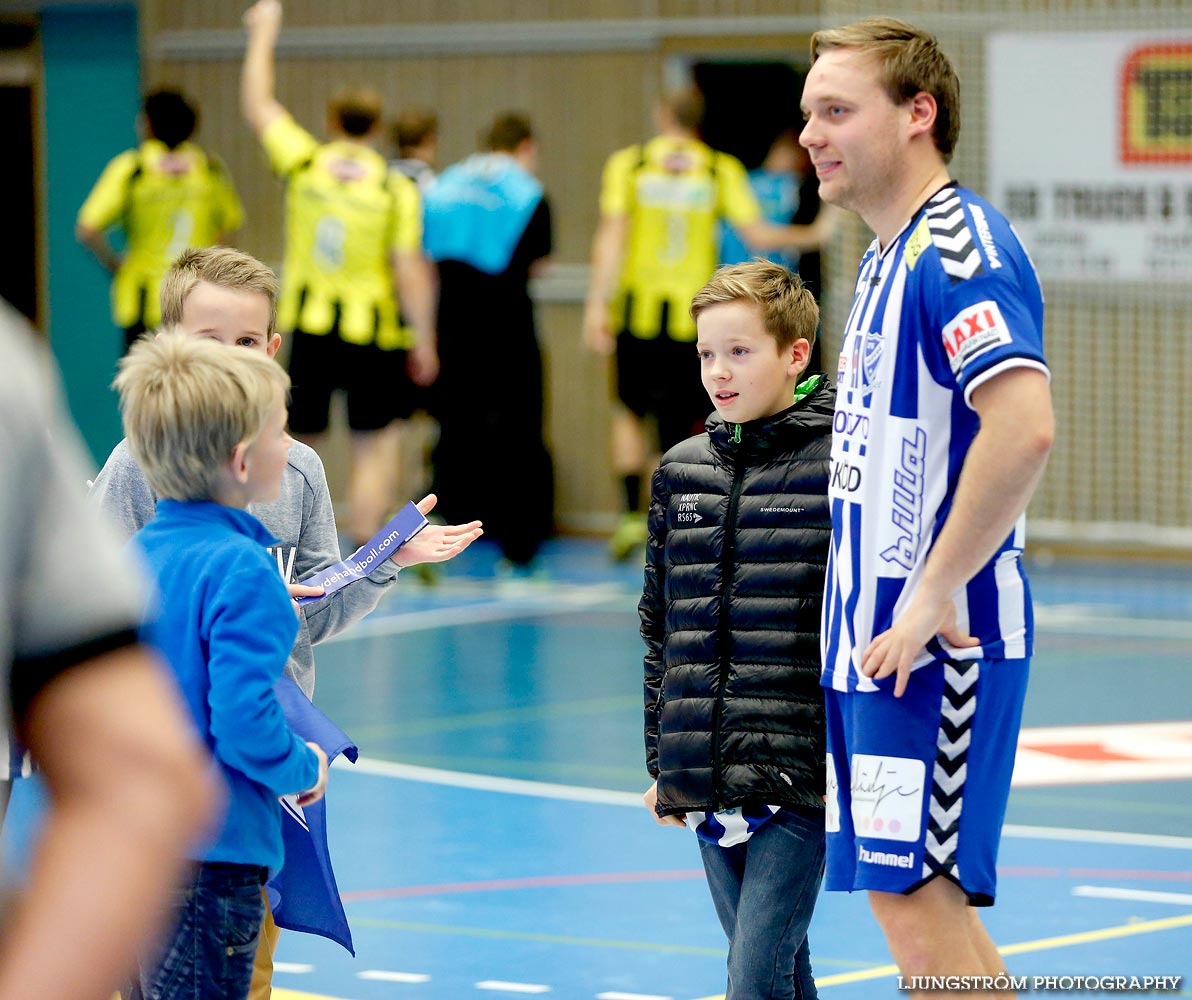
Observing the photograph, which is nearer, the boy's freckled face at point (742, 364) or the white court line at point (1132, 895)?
the boy's freckled face at point (742, 364)

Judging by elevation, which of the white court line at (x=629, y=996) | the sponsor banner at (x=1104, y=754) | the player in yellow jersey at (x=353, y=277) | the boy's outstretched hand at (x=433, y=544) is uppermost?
the boy's outstretched hand at (x=433, y=544)

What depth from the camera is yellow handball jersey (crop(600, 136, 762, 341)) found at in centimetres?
1193

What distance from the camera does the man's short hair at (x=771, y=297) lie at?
362cm

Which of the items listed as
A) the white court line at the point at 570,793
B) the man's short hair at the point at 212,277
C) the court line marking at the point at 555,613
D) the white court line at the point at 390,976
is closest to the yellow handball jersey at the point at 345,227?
the court line marking at the point at 555,613

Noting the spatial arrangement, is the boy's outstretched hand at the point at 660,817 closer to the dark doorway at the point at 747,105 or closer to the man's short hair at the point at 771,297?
the man's short hair at the point at 771,297

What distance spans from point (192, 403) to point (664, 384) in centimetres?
957

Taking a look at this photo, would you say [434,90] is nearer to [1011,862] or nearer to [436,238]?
[436,238]

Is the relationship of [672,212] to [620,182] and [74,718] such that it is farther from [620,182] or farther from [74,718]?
[74,718]

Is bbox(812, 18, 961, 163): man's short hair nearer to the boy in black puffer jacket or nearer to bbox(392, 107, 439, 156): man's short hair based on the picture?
the boy in black puffer jacket

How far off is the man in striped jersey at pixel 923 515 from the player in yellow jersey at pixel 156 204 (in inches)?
359

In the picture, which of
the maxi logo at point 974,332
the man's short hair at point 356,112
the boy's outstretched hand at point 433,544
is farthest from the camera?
the man's short hair at point 356,112

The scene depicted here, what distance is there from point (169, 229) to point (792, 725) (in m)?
9.34

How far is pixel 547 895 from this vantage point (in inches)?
213

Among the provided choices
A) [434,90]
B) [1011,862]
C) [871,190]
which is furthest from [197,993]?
[434,90]
